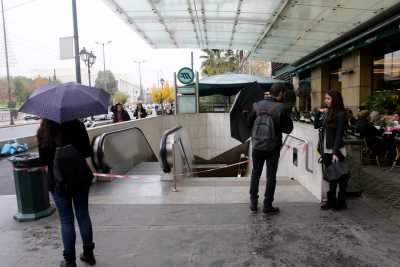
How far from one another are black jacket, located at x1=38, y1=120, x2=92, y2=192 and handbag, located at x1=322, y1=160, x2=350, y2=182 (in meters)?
3.19

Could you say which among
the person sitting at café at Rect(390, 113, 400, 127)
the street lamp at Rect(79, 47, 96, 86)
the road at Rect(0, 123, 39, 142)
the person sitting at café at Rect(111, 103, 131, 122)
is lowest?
the road at Rect(0, 123, 39, 142)

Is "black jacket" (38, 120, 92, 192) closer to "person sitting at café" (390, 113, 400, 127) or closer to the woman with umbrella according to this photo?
the woman with umbrella

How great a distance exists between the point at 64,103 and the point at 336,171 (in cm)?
352

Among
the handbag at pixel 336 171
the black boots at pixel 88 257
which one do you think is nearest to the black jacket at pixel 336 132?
the handbag at pixel 336 171

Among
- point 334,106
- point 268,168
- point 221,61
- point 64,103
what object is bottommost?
point 268,168

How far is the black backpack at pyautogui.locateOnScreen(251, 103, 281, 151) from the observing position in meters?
4.49

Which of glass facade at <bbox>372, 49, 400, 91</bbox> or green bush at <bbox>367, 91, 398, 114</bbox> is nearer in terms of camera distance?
green bush at <bbox>367, 91, 398, 114</bbox>

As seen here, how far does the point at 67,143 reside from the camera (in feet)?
10.3

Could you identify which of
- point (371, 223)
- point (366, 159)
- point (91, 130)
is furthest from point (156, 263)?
point (366, 159)

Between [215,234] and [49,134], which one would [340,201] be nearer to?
[215,234]

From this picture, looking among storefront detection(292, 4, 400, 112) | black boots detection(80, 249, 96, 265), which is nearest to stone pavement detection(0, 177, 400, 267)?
black boots detection(80, 249, 96, 265)

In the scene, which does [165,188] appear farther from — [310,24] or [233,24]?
[233,24]

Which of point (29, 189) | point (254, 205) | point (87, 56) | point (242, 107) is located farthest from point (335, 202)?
point (87, 56)

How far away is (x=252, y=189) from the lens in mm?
4758
